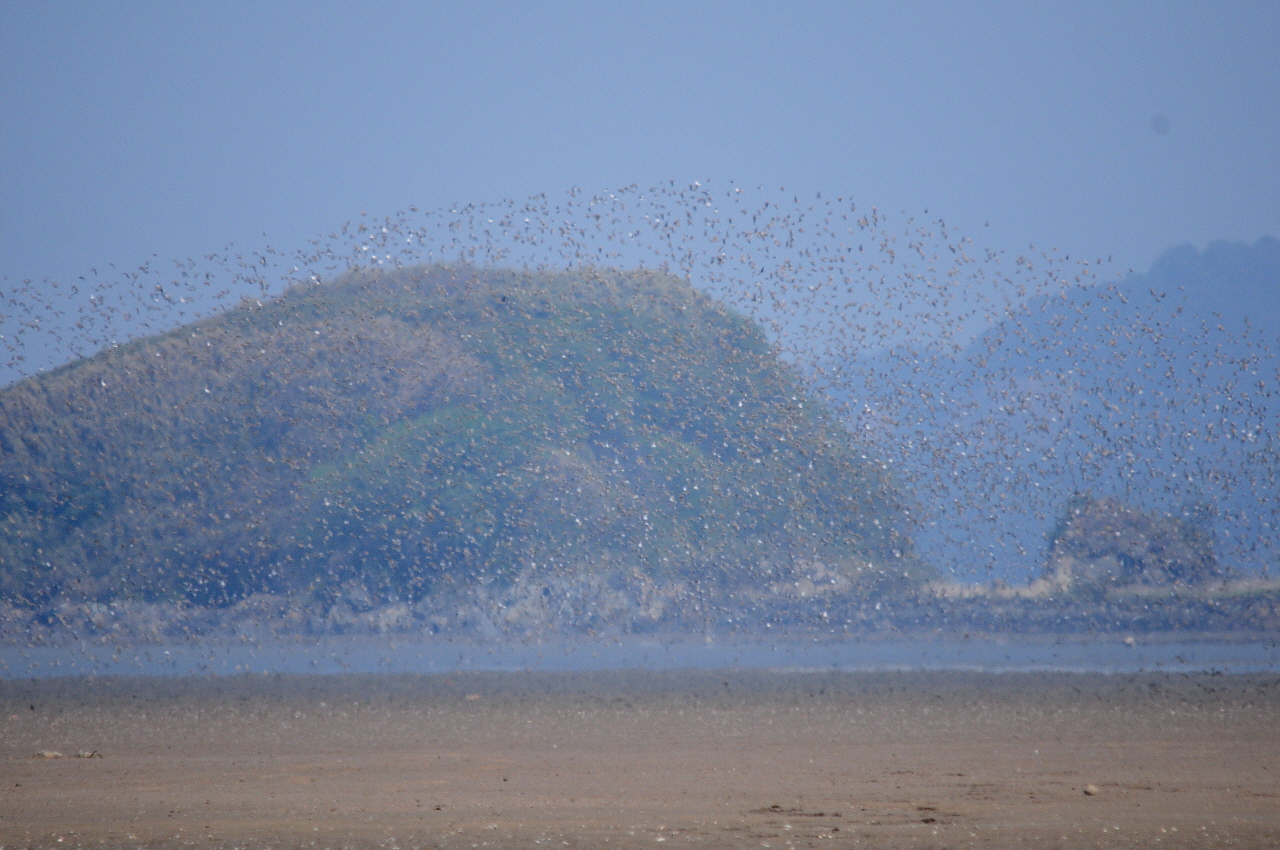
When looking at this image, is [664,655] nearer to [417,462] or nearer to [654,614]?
[654,614]

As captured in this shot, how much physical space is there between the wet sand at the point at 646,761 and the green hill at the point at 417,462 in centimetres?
2050

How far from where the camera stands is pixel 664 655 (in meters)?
24.4

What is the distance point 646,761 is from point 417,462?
114 feet

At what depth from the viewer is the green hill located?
41281 millimetres

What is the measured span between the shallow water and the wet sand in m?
1.55

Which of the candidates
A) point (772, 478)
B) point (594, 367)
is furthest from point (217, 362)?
point (772, 478)

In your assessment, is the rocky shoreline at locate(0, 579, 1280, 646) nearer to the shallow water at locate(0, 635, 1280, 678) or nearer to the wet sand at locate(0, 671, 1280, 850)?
the shallow water at locate(0, 635, 1280, 678)

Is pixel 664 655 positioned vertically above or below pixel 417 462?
below

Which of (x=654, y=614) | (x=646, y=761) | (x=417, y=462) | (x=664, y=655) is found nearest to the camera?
(x=646, y=761)

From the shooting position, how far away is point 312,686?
770 inches

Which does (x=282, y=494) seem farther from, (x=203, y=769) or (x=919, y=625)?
(x=203, y=769)

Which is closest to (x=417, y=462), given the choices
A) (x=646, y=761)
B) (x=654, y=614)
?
(x=654, y=614)

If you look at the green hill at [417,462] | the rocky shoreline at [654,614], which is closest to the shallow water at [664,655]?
the rocky shoreline at [654,614]

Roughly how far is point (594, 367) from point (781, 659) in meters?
39.5
